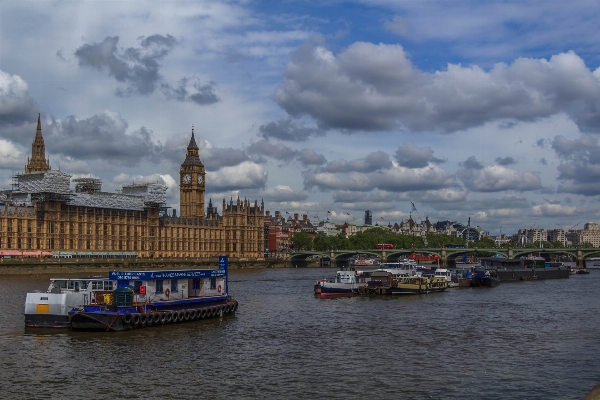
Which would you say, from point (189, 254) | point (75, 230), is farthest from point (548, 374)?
point (189, 254)

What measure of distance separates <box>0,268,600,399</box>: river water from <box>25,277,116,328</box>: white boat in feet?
4.91

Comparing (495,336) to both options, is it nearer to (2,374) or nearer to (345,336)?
(345,336)

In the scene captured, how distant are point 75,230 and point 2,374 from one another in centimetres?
12344

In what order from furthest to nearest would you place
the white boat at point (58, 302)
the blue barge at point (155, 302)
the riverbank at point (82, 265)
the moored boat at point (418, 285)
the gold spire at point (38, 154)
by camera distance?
the gold spire at point (38, 154), the riverbank at point (82, 265), the moored boat at point (418, 285), the white boat at point (58, 302), the blue barge at point (155, 302)

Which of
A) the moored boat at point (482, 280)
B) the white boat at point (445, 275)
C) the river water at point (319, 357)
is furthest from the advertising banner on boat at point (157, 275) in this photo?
the moored boat at point (482, 280)

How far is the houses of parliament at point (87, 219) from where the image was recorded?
477ft

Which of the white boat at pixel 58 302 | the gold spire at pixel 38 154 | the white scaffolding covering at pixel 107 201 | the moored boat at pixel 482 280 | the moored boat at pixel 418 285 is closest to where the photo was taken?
the white boat at pixel 58 302

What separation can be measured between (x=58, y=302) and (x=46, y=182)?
10391 centimetres

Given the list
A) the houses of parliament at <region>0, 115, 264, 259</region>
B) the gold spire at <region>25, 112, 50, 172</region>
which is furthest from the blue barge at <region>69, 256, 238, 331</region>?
the gold spire at <region>25, 112, 50, 172</region>

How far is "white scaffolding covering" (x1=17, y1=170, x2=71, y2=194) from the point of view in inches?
5797

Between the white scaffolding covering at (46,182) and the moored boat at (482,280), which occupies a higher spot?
the white scaffolding covering at (46,182)

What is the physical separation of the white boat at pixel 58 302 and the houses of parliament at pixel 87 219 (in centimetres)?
9658

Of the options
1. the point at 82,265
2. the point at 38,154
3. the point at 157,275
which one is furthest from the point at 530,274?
the point at 38,154

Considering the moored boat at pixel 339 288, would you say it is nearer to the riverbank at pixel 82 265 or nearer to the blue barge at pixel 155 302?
the blue barge at pixel 155 302
